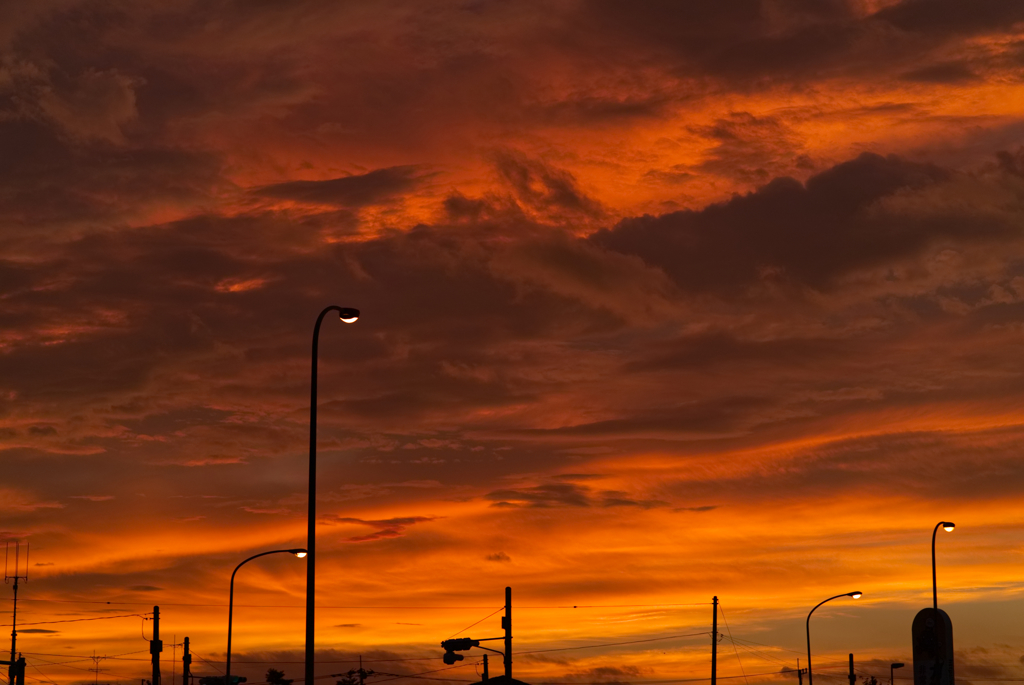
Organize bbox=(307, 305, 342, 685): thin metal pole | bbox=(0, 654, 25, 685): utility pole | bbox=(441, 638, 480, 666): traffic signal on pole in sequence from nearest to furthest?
bbox=(307, 305, 342, 685): thin metal pole
bbox=(441, 638, 480, 666): traffic signal on pole
bbox=(0, 654, 25, 685): utility pole

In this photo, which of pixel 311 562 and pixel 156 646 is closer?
pixel 311 562

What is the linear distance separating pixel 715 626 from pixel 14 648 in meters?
49.5

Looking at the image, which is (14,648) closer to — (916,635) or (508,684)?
(508,684)

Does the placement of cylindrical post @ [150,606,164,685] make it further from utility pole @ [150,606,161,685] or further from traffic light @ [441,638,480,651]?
traffic light @ [441,638,480,651]

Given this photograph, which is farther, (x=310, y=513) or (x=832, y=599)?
(x=832, y=599)

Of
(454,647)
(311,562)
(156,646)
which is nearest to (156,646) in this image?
(156,646)

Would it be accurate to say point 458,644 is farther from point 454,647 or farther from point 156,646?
point 156,646

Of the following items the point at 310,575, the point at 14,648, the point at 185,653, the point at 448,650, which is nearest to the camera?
the point at 310,575

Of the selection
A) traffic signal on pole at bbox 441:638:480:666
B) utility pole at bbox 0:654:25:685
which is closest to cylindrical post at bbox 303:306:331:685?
traffic signal on pole at bbox 441:638:480:666

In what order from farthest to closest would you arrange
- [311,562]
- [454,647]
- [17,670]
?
[17,670] < [454,647] < [311,562]

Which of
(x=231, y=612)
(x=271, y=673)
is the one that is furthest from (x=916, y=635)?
(x=271, y=673)

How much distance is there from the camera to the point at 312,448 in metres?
32.9

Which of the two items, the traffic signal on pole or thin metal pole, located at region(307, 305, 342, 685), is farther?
the traffic signal on pole

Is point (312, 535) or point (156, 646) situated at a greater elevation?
point (312, 535)
